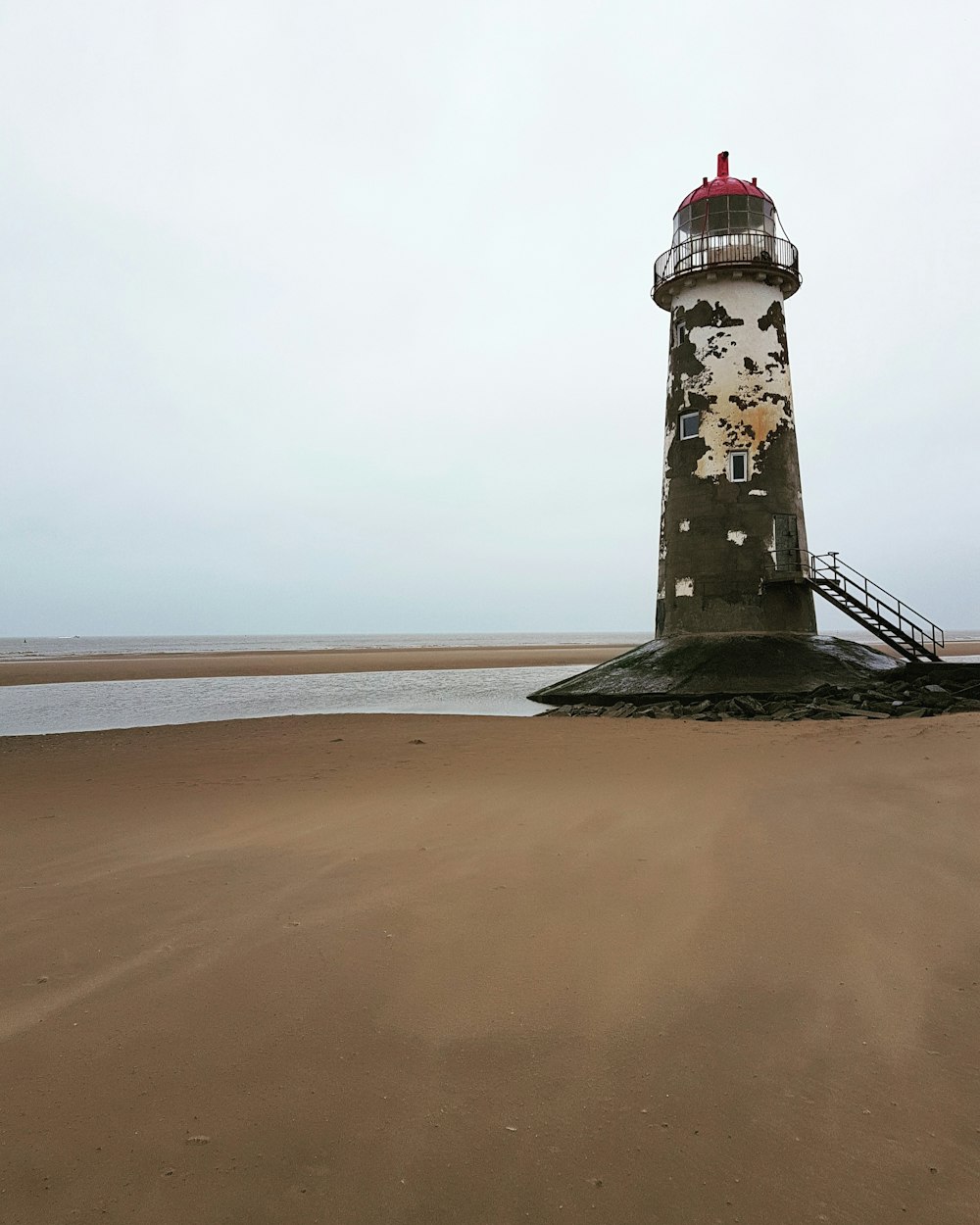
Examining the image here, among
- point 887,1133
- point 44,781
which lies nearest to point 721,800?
point 887,1133

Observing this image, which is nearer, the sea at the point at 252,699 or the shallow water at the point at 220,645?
the sea at the point at 252,699

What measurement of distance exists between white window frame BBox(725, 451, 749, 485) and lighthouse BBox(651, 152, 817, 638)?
23 mm

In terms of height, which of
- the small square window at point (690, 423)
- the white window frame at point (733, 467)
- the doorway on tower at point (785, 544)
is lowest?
the doorway on tower at point (785, 544)

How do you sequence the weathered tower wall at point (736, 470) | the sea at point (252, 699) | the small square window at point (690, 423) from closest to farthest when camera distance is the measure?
the sea at point (252, 699) < the weathered tower wall at point (736, 470) < the small square window at point (690, 423)

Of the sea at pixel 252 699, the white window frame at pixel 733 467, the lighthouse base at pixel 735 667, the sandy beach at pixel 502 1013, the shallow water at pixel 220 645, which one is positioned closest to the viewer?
the sandy beach at pixel 502 1013

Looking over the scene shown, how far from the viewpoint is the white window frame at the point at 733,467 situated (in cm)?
1770

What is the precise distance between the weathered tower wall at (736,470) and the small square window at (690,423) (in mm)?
32

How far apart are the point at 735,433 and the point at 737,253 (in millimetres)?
4271

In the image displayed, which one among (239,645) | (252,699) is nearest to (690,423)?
(252,699)

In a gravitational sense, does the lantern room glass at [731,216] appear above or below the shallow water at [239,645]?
above

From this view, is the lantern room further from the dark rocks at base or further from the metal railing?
the dark rocks at base

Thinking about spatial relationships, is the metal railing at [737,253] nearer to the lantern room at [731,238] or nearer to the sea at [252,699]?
the lantern room at [731,238]

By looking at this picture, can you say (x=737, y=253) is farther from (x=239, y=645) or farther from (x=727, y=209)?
(x=239, y=645)

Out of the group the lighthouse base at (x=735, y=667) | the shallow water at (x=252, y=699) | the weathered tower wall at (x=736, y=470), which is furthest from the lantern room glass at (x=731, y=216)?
the shallow water at (x=252, y=699)
